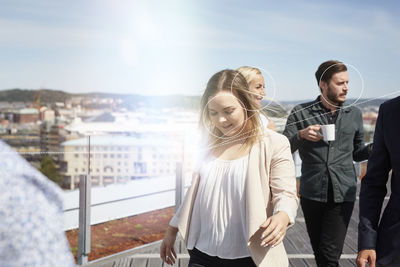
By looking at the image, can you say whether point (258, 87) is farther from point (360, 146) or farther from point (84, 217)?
point (84, 217)

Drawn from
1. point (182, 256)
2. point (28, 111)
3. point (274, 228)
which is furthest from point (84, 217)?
point (28, 111)

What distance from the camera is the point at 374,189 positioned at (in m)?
1.26

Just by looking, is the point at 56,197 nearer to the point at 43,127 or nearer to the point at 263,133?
the point at 263,133

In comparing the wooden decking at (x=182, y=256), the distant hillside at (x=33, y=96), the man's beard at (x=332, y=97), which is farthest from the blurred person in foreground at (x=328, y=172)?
the distant hillside at (x=33, y=96)

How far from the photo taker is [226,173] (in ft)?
4.51

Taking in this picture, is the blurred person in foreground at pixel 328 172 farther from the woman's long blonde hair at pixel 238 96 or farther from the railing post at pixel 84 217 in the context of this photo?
the railing post at pixel 84 217

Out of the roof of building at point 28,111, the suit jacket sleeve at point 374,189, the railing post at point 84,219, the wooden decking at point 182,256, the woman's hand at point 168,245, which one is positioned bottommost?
the roof of building at point 28,111

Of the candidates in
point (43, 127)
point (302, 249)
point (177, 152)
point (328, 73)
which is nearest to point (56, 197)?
point (328, 73)

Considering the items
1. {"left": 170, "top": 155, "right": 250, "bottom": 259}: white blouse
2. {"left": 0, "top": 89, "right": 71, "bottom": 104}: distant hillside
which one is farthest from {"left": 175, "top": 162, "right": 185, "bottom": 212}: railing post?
{"left": 0, "top": 89, "right": 71, "bottom": 104}: distant hillside

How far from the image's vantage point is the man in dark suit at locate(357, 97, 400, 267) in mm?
1162

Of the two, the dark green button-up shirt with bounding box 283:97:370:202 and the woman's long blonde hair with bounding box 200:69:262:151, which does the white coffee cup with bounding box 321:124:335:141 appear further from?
the woman's long blonde hair with bounding box 200:69:262:151

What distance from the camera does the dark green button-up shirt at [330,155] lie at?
87.5 inches

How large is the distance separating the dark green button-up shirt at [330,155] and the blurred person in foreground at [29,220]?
5.67ft

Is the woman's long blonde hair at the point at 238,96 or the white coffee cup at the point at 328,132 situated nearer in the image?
the woman's long blonde hair at the point at 238,96
